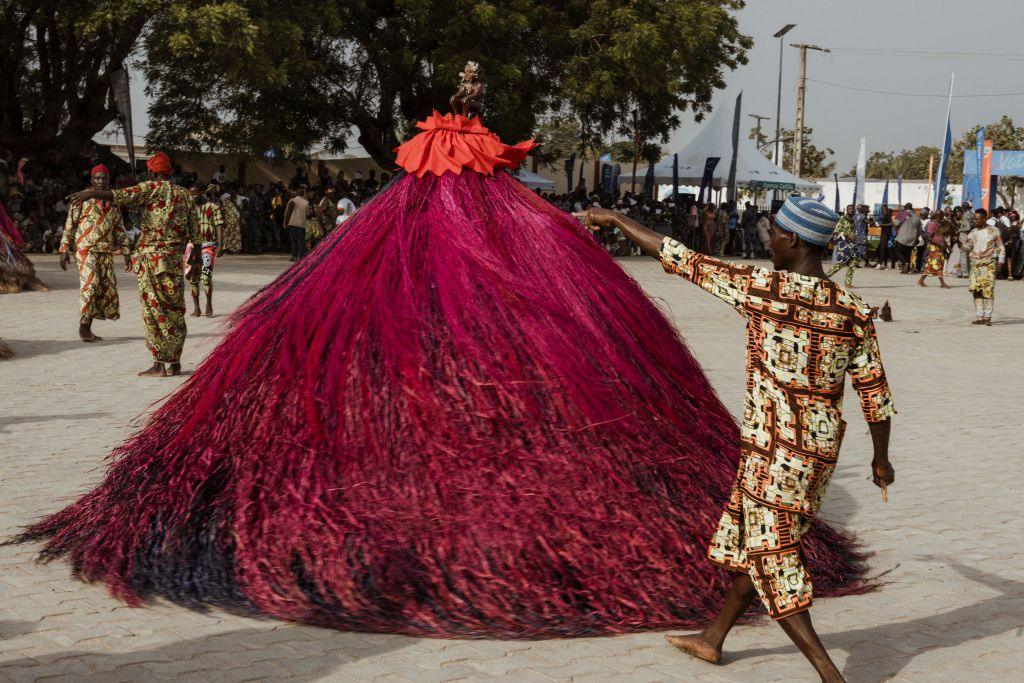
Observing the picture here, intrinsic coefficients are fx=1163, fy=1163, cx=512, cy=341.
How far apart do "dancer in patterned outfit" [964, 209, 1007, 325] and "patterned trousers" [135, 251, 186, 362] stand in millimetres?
11220

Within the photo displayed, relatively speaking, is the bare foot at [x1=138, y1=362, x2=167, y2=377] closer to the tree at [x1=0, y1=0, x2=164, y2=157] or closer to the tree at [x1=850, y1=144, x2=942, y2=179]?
the tree at [x1=0, y1=0, x2=164, y2=157]

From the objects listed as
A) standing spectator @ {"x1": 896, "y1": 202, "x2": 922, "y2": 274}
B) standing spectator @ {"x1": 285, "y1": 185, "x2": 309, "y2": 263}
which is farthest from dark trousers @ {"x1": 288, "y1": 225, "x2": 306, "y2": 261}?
standing spectator @ {"x1": 896, "y1": 202, "x2": 922, "y2": 274}

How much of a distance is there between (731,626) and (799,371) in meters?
0.91

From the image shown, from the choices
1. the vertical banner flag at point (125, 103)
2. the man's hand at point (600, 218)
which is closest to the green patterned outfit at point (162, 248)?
the man's hand at point (600, 218)

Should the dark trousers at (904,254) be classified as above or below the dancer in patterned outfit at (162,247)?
below

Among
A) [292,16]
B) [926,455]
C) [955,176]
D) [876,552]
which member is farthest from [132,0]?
[955,176]

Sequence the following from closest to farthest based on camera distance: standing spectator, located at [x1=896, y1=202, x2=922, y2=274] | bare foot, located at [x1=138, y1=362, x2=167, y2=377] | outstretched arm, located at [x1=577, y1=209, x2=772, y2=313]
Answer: outstretched arm, located at [x1=577, y1=209, x2=772, y2=313]
bare foot, located at [x1=138, y1=362, x2=167, y2=377]
standing spectator, located at [x1=896, y1=202, x2=922, y2=274]

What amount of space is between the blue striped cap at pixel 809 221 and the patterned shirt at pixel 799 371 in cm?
13

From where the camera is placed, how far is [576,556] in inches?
162

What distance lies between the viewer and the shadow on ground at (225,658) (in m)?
3.65

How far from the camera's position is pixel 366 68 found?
26766 millimetres

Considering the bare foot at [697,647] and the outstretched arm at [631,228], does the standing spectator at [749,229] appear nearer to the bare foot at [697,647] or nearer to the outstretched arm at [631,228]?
the outstretched arm at [631,228]

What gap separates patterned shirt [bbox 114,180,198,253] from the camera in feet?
29.2

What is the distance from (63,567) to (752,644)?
275 cm
